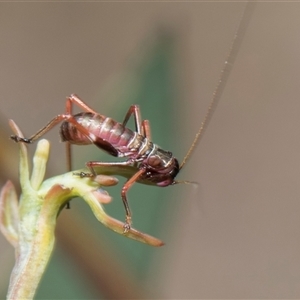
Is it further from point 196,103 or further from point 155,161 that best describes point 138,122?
point 196,103

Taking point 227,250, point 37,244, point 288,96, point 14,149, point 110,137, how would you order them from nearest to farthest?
point 37,244
point 14,149
point 110,137
point 227,250
point 288,96

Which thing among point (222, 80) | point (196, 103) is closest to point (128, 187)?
point (222, 80)

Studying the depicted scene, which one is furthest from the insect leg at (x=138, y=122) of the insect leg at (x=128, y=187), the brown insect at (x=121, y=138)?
the insect leg at (x=128, y=187)

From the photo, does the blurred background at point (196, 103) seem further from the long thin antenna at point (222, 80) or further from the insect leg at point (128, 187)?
the insect leg at point (128, 187)

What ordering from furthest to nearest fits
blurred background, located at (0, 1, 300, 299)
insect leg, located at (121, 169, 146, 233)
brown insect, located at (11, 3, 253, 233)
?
blurred background, located at (0, 1, 300, 299) < brown insect, located at (11, 3, 253, 233) < insect leg, located at (121, 169, 146, 233)

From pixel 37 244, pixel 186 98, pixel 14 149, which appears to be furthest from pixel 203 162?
pixel 37 244

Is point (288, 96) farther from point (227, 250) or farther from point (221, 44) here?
point (227, 250)

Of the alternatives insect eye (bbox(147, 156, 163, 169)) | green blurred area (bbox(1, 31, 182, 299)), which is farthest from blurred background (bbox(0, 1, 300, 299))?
insect eye (bbox(147, 156, 163, 169))

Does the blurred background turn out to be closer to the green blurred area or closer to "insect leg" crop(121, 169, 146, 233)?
the green blurred area

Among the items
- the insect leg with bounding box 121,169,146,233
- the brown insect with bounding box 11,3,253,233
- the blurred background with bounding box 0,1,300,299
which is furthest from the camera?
the blurred background with bounding box 0,1,300,299
